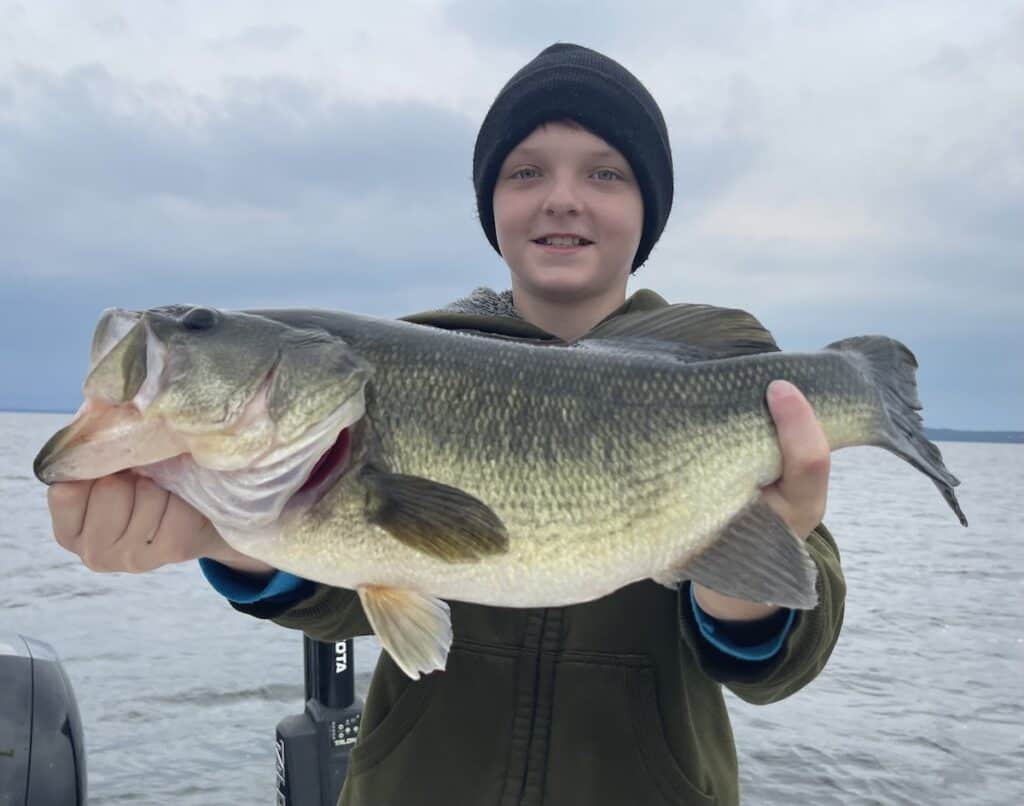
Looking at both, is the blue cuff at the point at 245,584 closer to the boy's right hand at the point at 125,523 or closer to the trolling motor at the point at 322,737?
the boy's right hand at the point at 125,523

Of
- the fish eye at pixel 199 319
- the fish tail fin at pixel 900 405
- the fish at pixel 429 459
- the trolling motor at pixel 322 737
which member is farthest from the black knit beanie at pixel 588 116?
the trolling motor at pixel 322 737

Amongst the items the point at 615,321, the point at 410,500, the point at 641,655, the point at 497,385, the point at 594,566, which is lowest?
the point at 641,655

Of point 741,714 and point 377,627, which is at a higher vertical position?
point 377,627

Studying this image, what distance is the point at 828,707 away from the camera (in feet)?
31.7

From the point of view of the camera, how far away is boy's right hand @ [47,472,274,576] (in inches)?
87.0

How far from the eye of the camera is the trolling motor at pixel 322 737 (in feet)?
14.0

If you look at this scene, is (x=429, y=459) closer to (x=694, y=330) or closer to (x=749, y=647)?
(x=694, y=330)

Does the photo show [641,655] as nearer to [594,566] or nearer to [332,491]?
[594,566]

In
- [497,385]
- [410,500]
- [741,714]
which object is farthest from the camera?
[741,714]

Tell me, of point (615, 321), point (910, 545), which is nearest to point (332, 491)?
point (615, 321)

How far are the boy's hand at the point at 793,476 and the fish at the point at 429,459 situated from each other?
5 centimetres

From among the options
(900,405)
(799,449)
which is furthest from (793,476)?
(900,405)

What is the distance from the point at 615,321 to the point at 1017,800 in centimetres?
723

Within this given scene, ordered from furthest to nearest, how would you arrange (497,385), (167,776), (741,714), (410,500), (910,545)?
(910,545) < (741,714) < (167,776) < (497,385) < (410,500)
